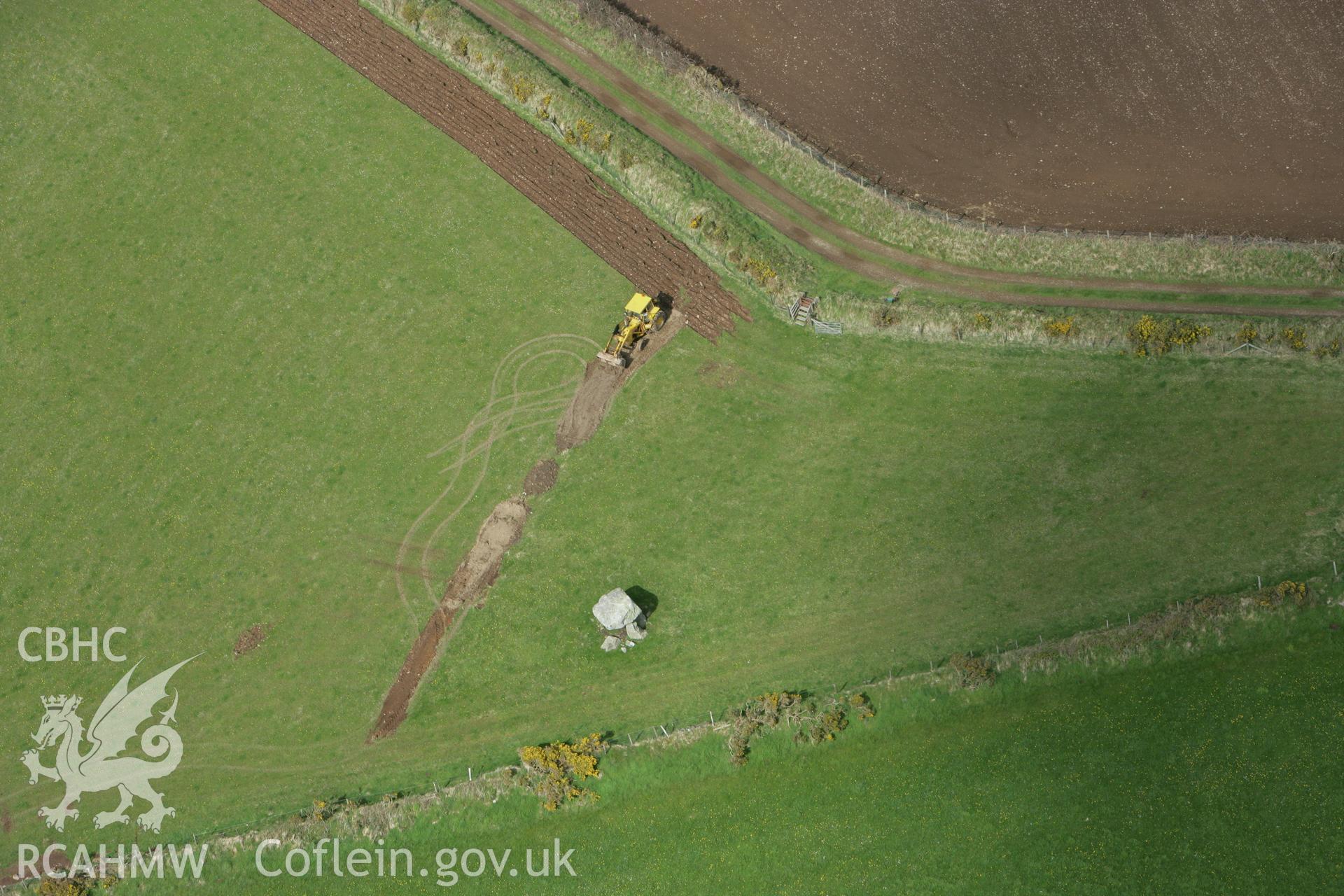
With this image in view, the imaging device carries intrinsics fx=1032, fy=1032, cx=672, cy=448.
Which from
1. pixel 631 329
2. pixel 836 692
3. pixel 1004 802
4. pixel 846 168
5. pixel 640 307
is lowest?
pixel 1004 802

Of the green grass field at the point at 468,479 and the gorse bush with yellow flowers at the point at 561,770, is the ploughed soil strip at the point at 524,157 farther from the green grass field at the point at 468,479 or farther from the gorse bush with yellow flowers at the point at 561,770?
the gorse bush with yellow flowers at the point at 561,770

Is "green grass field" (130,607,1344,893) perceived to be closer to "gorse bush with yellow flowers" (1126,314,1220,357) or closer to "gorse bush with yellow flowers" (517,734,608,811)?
"gorse bush with yellow flowers" (517,734,608,811)

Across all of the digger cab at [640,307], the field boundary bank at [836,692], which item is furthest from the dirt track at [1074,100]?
the field boundary bank at [836,692]

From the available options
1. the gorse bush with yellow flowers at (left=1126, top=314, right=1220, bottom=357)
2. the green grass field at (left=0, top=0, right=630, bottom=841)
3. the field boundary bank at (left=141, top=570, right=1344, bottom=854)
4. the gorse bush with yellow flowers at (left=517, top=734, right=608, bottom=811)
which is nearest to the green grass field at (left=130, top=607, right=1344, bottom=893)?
the field boundary bank at (left=141, top=570, right=1344, bottom=854)

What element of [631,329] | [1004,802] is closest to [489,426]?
[631,329]

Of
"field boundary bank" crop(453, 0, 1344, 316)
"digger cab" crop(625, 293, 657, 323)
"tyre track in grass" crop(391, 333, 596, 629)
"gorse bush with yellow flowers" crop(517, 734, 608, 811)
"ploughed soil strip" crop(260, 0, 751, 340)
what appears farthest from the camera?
"ploughed soil strip" crop(260, 0, 751, 340)

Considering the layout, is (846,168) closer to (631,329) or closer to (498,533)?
(631,329)
